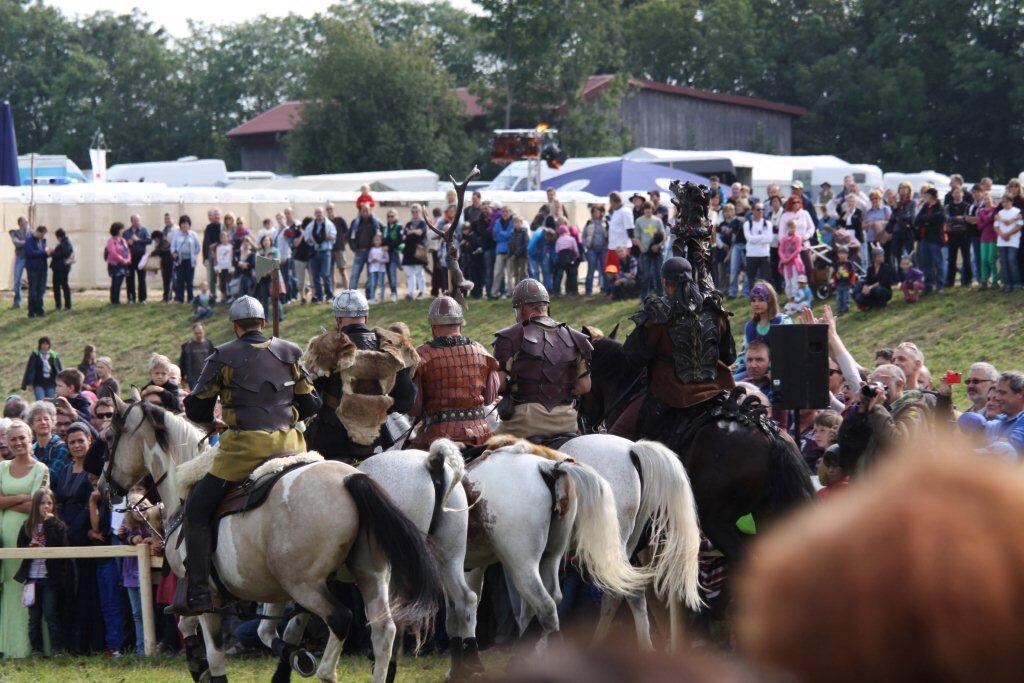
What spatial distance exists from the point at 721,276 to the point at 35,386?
11.2 meters

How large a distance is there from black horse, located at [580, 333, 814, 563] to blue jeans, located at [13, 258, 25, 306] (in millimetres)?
24327

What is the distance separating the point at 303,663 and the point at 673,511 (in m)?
2.37

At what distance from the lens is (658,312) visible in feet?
33.6

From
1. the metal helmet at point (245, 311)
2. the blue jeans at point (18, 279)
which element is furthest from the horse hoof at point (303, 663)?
the blue jeans at point (18, 279)

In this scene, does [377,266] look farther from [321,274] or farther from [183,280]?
[183,280]

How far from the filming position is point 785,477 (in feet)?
30.9

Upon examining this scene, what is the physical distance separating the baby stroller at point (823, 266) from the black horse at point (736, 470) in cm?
1380

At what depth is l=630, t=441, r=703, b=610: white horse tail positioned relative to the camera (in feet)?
30.0

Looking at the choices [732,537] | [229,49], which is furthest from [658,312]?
[229,49]

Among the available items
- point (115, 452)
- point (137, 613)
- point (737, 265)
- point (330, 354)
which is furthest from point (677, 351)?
point (737, 265)

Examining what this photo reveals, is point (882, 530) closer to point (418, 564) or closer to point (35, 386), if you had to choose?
point (418, 564)

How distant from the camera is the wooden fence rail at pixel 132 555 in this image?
11.4 m

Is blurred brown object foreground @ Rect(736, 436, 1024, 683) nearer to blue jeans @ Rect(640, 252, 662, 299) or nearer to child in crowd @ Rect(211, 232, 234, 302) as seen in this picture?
blue jeans @ Rect(640, 252, 662, 299)

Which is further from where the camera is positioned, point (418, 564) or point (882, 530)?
point (418, 564)
